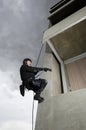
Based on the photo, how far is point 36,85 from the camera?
5.24 metres

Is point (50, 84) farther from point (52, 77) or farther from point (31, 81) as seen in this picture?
point (31, 81)

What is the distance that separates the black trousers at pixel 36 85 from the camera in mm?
5234

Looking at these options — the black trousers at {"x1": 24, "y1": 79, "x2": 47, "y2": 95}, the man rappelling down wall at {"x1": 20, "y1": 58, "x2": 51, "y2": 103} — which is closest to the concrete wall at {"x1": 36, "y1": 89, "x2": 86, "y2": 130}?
the man rappelling down wall at {"x1": 20, "y1": 58, "x2": 51, "y2": 103}

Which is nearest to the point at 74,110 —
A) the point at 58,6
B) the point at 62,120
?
the point at 62,120

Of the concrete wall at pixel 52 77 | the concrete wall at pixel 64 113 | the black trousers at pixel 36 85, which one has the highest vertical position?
the black trousers at pixel 36 85

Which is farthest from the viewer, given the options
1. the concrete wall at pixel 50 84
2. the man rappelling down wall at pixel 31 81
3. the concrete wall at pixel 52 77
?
the concrete wall at pixel 52 77

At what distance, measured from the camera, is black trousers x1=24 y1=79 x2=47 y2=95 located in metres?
5.23

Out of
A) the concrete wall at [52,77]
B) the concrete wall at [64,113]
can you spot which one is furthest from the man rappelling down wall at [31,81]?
the concrete wall at [52,77]

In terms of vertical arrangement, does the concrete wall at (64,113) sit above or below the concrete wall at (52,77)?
above

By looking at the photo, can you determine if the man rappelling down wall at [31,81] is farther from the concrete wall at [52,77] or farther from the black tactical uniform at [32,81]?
the concrete wall at [52,77]

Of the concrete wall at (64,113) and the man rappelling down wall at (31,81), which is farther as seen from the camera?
the man rappelling down wall at (31,81)

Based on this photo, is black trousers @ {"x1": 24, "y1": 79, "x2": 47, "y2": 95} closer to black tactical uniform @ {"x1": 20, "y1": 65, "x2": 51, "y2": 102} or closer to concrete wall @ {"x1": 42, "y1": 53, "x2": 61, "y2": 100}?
black tactical uniform @ {"x1": 20, "y1": 65, "x2": 51, "y2": 102}

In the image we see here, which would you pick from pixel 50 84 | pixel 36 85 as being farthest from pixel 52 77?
pixel 36 85

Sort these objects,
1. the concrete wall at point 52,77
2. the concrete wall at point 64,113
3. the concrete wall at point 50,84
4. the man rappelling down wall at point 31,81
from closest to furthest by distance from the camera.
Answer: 1. the concrete wall at point 64,113
2. the man rappelling down wall at point 31,81
3. the concrete wall at point 50,84
4. the concrete wall at point 52,77
